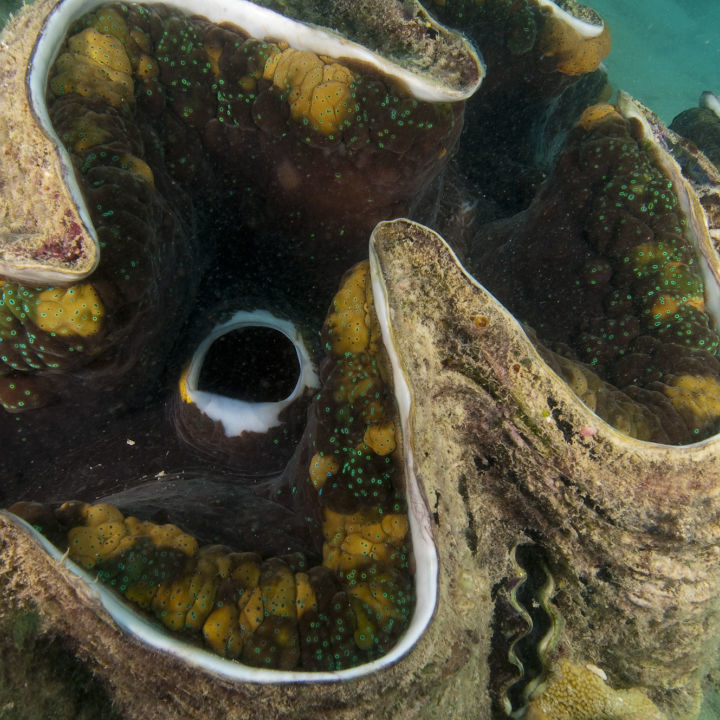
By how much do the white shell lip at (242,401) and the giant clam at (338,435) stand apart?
27cm

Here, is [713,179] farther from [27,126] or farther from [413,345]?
[27,126]

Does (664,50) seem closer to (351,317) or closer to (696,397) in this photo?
(696,397)

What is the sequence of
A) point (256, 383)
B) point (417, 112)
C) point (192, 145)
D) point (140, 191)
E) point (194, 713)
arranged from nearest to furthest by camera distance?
1. point (194, 713)
2. point (140, 191)
3. point (417, 112)
4. point (192, 145)
5. point (256, 383)

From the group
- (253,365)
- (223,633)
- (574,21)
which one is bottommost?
(253,365)

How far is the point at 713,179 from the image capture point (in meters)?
2.54

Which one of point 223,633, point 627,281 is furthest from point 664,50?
point 223,633

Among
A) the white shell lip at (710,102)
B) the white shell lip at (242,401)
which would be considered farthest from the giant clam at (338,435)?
the white shell lip at (710,102)

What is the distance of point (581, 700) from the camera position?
1444 millimetres

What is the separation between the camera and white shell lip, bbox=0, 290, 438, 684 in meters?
1.05

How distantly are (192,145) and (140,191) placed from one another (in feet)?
1.36

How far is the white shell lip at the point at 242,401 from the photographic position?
211cm

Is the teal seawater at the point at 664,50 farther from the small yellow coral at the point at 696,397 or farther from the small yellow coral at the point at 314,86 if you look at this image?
the small yellow coral at the point at 314,86

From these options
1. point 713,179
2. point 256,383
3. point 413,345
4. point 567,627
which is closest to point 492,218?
point 713,179

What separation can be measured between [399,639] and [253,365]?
1.52 meters
